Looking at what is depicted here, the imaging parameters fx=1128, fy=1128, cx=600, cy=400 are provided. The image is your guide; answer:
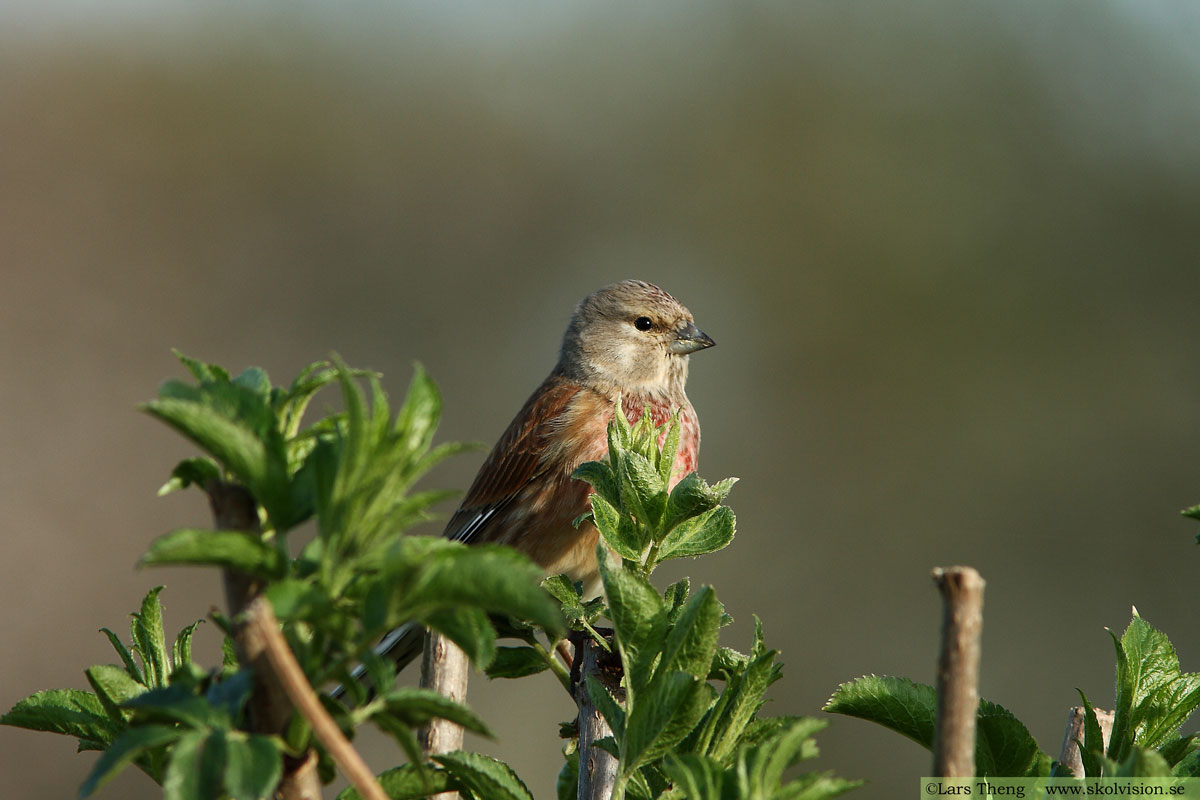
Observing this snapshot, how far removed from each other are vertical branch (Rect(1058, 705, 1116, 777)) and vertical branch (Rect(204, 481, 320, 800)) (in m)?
1.04

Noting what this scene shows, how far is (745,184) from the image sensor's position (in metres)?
16.0

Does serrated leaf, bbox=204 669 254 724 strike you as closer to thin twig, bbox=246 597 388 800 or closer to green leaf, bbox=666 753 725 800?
thin twig, bbox=246 597 388 800

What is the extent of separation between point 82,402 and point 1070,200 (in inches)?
459

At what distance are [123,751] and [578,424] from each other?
444 centimetres

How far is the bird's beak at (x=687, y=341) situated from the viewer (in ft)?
18.9

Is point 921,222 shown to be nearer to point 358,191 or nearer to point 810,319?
point 810,319

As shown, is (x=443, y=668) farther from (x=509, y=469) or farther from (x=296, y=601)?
(x=509, y=469)

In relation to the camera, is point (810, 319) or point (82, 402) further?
point (810, 319)

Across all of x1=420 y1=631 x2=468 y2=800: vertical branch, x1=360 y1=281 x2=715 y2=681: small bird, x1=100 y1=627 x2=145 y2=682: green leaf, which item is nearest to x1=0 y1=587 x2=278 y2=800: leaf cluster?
x1=100 y1=627 x2=145 y2=682: green leaf

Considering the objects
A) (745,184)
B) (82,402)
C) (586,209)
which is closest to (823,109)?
(745,184)

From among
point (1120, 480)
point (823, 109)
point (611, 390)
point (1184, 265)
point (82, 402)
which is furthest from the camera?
point (823, 109)

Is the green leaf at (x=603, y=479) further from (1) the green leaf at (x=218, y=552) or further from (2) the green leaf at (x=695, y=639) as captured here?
(1) the green leaf at (x=218, y=552)

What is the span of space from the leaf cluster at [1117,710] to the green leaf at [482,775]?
0.49 meters

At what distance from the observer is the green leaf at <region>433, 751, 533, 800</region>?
1193 millimetres
